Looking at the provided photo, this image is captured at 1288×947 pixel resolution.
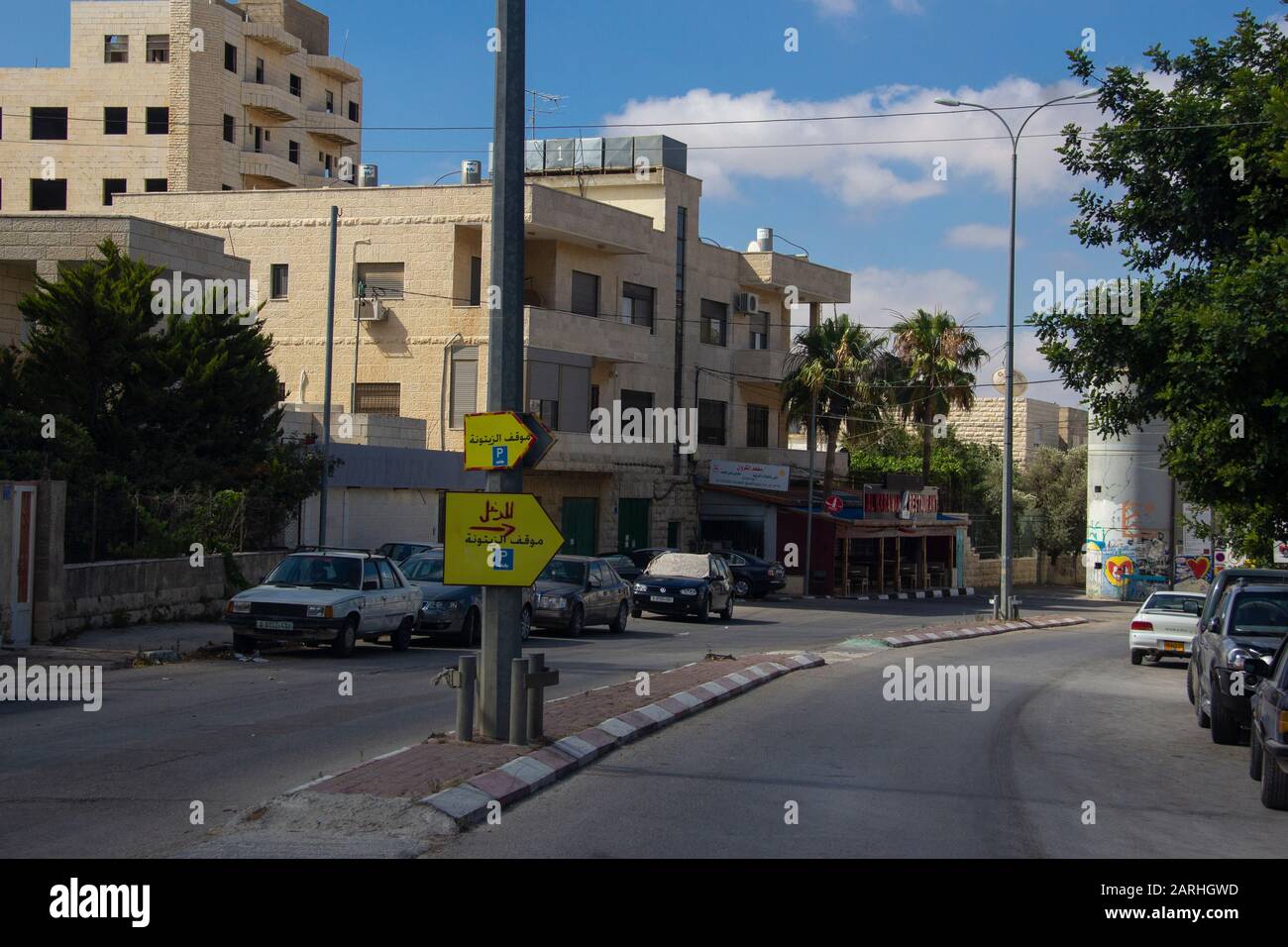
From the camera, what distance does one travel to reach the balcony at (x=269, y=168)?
205 ft

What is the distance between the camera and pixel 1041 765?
12.3 meters

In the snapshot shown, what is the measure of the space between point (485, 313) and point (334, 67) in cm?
3502

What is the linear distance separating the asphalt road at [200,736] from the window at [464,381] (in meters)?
18.5

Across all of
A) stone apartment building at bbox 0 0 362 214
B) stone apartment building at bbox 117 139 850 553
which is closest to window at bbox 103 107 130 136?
stone apartment building at bbox 0 0 362 214

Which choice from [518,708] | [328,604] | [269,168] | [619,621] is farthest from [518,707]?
[269,168]

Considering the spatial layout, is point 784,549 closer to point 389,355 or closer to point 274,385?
point 389,355

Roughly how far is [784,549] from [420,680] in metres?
31.2

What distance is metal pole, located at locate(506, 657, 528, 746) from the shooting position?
35.7 ft

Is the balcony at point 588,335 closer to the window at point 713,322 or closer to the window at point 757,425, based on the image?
the window at point 713,322

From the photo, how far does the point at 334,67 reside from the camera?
68.8m

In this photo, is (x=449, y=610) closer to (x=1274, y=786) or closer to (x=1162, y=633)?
(x=1162, y=633)

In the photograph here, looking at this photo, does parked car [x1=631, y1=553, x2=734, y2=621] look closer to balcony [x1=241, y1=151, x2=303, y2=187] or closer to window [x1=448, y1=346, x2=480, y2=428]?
window [x1=448, y1=346, x2=480, y2=428]

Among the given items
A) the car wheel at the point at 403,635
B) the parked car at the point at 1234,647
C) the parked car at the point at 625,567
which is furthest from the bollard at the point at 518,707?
the parked car at the point at 625,567

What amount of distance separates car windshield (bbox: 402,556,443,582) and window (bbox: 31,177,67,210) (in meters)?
45.9
